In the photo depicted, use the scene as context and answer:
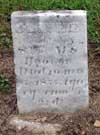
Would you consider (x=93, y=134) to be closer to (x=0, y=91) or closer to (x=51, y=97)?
(x=51, y=97)

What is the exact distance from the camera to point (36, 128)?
4379 mm

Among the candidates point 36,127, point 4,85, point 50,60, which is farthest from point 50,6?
point 36,127

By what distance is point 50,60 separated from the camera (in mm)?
4324

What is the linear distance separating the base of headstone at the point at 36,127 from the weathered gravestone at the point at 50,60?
14 cm

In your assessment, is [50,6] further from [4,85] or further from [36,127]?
[36,127]

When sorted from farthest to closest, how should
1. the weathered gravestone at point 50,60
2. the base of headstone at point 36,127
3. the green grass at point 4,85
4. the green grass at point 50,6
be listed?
the green grass at point 50,6 → the green grass at point 4,85 → the base of headstone at point 36,127 → the weathered gravestone at point 50,60

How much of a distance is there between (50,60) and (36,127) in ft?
1.85

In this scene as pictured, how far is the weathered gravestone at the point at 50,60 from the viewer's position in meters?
4.20

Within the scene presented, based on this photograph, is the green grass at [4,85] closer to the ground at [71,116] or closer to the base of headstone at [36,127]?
the ground at [71,116]

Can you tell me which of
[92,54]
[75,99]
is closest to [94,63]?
[92,54]

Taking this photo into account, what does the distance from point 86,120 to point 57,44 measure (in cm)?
69

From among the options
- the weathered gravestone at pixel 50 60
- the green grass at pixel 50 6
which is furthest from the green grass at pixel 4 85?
the green grass at pixel 50 6

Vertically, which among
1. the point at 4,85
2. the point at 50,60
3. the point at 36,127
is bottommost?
the point at 36,127

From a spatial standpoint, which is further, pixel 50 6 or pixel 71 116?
pixel 50 6
